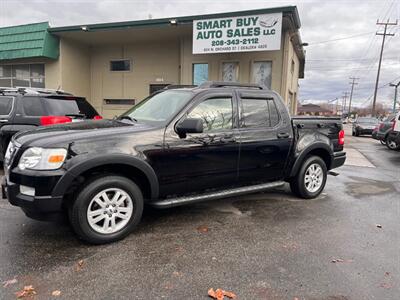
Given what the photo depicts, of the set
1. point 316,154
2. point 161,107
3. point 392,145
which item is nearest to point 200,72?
point 392,145

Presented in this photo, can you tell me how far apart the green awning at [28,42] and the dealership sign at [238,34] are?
7.00 metres

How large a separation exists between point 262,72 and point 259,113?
906 centimetres

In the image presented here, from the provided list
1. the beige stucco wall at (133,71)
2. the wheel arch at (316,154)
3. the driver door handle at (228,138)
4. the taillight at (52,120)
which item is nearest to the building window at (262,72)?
the beige stucco wall at (133,71)

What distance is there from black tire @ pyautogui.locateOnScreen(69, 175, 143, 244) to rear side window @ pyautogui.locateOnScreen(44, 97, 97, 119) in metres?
3.98

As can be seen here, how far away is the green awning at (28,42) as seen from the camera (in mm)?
14625

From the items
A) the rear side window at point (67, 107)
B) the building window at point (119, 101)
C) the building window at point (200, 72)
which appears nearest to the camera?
the rear side window at point (67, 107)

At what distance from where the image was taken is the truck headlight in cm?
332

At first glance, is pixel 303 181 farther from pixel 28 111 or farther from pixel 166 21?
pixel 166 21

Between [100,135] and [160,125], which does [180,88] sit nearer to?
[160,125]

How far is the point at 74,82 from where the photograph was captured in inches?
631

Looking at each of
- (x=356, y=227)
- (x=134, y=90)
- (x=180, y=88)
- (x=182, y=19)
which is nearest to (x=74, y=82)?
(x=134, y=90)

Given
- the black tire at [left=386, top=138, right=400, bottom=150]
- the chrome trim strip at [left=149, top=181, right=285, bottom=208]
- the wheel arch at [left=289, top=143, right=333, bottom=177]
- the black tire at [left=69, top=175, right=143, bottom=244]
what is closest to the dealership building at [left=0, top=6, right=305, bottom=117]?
the black tire at [left=386, top=138, right=400, bottom=150]

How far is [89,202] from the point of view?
3.51m

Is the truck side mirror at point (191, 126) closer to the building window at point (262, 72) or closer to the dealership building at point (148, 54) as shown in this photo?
the dealership building at point (148, 54)
